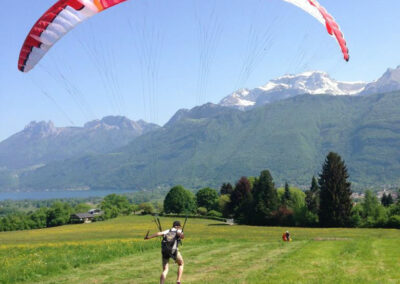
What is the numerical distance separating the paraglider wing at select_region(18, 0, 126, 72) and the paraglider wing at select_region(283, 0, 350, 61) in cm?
648

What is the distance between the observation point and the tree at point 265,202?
2650 inches

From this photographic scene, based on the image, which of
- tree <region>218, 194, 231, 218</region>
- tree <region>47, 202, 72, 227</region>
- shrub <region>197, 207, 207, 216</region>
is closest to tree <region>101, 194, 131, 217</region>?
tree <region>47, 202, 72, 227</region>

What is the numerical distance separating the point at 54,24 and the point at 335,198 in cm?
5393

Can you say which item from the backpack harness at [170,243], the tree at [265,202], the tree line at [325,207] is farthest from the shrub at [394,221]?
the backpack harness at [170,243]

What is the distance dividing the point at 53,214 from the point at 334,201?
6616 centimetres

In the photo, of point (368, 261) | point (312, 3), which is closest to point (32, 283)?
point (368, 261)

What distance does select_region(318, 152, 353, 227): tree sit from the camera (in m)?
59.6

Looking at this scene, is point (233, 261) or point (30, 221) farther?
point (30, 221)

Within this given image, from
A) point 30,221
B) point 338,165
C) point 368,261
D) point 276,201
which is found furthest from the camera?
point 30,221

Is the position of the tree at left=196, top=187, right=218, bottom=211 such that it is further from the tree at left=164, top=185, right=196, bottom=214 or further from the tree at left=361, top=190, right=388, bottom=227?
the tree at left=361, top=190, right=388, bottom=227

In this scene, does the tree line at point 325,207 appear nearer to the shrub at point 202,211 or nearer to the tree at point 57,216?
the shrub at point 202,211

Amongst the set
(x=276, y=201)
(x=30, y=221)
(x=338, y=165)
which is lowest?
(x=30, y=221)

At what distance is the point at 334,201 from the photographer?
6009 cm

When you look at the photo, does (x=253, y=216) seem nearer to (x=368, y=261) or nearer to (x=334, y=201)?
(x=334, y=201)
